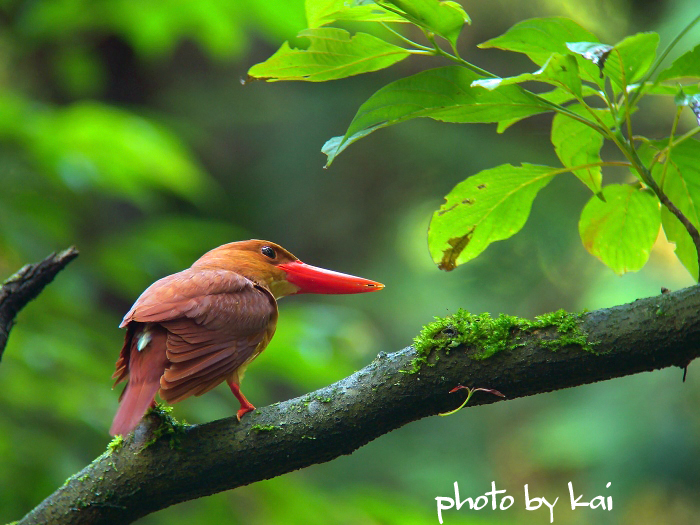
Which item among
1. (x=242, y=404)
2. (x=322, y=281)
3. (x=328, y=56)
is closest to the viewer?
(x=328, y=56)

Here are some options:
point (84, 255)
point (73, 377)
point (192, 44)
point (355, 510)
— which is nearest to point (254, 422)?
point (355, 510)

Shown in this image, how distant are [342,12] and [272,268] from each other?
4.16ft

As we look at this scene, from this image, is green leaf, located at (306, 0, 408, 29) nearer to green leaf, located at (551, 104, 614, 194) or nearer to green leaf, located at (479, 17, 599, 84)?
green leaf, located at (479, 17, 599, 84)

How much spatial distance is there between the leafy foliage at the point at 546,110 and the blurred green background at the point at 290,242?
1628mm

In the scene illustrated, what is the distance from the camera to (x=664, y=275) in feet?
18.3

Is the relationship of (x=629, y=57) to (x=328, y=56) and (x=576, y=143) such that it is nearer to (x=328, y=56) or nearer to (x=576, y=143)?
(x=576, y=143)

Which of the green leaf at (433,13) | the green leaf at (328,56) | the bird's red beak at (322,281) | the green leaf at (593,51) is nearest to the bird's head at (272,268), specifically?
the bird's red beak at (322,281)

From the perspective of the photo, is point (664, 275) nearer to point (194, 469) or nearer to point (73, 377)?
point (73, 377)

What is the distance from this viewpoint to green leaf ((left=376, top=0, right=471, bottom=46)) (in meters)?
1.36

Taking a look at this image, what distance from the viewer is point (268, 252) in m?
2.61

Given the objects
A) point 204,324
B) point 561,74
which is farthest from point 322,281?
point 561,74

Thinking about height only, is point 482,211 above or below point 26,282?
below

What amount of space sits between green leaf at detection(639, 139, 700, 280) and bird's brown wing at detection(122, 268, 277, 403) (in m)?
1.17

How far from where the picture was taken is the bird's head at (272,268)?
2473 millimetres
